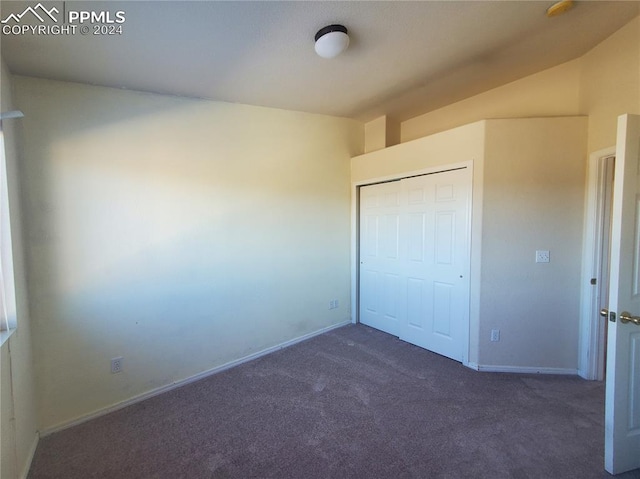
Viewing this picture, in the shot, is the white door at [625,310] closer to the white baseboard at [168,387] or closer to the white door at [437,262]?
the white door at [437,262]

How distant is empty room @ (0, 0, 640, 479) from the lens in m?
1.67

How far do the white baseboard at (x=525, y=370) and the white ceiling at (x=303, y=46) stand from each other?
2.72 m

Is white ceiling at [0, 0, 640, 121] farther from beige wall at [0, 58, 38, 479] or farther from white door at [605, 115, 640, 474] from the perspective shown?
white door at [605, 115, 640, 474]

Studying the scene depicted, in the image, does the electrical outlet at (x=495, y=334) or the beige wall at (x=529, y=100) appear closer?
the beige wall at (x=529, y=100)

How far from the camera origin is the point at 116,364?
230 cm

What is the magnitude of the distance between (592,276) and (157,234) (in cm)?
372

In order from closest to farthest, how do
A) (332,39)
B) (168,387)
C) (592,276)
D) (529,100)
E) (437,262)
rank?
1. (332,39)
2. (592,276)
3. (168,387)
4. (529,100)
5. (437,262)

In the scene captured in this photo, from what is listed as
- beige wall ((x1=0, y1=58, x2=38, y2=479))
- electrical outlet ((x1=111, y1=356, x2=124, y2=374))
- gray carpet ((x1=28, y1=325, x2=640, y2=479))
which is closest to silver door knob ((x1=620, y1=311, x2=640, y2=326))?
gray carpet ((x1=28, y1=325, x2=640, y2=479))

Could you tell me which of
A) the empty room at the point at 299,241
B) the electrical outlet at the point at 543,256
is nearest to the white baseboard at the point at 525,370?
the empty room at the point at 299,241

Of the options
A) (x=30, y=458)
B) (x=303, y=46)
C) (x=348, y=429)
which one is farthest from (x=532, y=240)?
(x=30, y=458)

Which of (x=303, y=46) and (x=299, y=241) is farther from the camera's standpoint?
(x=299, y=241)

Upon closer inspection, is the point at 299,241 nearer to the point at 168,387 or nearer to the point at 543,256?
the point at 168,387

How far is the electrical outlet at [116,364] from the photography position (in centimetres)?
228

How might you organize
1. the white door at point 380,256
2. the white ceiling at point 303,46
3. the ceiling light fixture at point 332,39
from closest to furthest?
the white ceiling at point 303,46 < the ceiling light fixture at point 332,39 < the white door at point 380,256
